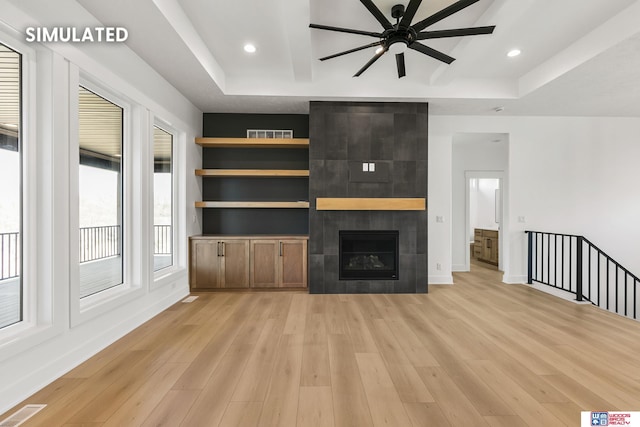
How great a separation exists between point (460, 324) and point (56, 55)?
4456 mm

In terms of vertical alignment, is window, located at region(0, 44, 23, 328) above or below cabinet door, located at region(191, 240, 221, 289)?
above

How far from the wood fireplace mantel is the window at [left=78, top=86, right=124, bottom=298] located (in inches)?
102

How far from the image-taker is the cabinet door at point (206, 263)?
4.72 m

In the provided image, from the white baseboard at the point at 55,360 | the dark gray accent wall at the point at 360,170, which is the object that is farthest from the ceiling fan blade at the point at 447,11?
the white baseboard at the point at 55,360

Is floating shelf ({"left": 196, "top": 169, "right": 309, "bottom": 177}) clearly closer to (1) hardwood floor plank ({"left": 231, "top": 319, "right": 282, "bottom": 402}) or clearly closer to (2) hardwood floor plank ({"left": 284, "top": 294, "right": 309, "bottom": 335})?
(2) hardwood floor plank ({"left": 284, "top": 294, "right": 309, "bottom": 335})

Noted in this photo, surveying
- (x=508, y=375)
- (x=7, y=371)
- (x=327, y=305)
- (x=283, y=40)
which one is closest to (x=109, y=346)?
(x=7, y=371)

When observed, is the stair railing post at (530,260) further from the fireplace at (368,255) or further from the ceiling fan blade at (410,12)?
the ceiling fan blade at (410,12)

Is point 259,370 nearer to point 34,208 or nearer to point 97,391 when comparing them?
point 97,391

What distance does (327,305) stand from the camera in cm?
407

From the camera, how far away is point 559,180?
5.39m

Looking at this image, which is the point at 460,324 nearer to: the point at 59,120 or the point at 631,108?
the point at 59,120

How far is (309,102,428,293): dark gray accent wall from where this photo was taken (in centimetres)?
465

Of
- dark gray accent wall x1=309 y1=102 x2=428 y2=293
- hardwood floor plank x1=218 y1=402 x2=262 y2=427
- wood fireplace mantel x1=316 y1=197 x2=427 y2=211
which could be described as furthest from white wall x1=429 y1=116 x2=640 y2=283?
hardwood floor plank x1=218 y1=402 x2=262 y2=427

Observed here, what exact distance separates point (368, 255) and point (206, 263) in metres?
2.56
